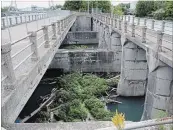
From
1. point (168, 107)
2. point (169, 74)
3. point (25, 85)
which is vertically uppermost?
point (25, 85)

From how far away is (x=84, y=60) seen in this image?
19.3 meters

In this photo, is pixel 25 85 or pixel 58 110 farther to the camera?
pixel 58 110

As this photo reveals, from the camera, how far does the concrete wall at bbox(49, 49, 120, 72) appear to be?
1911cm

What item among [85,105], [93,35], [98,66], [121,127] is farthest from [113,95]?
[93,35]

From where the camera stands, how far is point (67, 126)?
167 inches

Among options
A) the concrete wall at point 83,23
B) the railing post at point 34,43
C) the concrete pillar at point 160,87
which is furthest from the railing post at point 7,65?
the concrete wall at point 83,23

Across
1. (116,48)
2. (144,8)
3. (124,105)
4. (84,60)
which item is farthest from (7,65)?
(144,8)

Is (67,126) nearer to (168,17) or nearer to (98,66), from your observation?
(98,66)

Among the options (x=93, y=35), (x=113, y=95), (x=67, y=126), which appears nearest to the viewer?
(x=67, y=126)

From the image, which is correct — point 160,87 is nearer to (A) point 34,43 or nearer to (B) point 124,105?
(A) point 34,43

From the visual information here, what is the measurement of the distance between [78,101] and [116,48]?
9255 millimetres

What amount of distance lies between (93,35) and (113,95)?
65.1 ft

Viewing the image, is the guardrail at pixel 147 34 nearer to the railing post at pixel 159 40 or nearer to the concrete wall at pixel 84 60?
the railing post at pixel 159 40

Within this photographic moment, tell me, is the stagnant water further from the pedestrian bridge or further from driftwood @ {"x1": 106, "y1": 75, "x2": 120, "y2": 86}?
driftwood @ {"x1": 106, "y1": 75, "x2": 120, "y2": 86}
